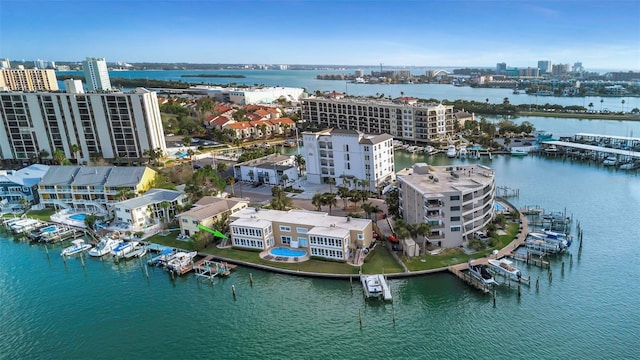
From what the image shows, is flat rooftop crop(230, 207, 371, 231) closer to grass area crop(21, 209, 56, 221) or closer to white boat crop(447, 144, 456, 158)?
grass area crop(21, 209, 56, 221)

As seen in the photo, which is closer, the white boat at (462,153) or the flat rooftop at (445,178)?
the flat rooftop at (445,178)

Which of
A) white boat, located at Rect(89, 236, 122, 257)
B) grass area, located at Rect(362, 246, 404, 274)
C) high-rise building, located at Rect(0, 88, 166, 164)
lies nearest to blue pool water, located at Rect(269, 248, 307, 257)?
grass area, located at Rect(362, 246, 404, 274)

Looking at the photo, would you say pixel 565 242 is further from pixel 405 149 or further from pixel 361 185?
pixel 405 149

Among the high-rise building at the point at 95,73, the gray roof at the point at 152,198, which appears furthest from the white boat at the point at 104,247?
the high-rise building at the point at 95,73

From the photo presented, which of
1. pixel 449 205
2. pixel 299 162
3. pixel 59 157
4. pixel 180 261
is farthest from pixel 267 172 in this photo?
pixel 59 157

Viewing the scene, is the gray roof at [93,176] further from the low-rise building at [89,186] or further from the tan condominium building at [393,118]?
the tan condominium building at [393,118]

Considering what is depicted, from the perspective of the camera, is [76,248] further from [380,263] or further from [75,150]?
[75,150]
